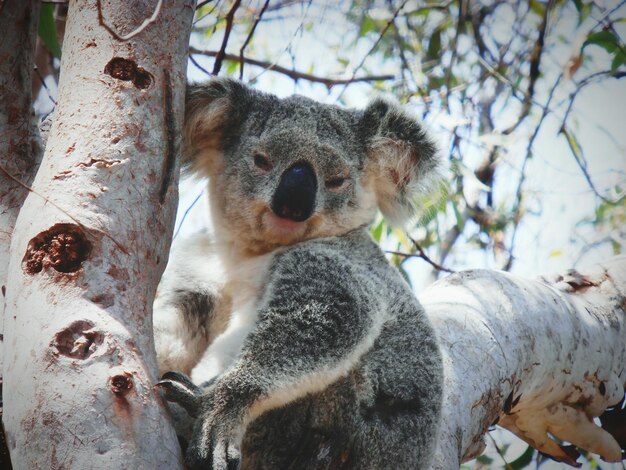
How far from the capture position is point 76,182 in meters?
1.64

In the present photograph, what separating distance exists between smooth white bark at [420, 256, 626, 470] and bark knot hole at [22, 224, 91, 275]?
5.78 ft

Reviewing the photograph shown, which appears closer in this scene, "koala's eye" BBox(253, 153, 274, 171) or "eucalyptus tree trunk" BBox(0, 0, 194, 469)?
"eucalyptus tree trunk" BBox(0, 0, 194, 469)

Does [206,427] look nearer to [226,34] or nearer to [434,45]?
[226,34]

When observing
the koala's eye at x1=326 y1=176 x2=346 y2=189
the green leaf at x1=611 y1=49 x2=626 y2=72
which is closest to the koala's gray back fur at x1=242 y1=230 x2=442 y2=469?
the koala's eye at x1=326 y1=176 x2=346 y2=189

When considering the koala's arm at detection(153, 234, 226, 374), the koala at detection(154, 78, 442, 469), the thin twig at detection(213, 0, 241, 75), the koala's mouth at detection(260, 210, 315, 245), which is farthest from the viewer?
the thin twig at detection(213, 0, 241, 75)

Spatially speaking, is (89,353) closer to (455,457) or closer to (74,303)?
(74,303)

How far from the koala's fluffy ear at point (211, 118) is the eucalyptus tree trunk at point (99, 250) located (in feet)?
2.69

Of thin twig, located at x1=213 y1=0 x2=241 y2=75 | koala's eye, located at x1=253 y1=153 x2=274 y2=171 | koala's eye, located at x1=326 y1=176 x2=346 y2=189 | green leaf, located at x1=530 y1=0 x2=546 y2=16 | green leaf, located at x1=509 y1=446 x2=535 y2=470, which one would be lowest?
green leaf, located at x1=509 y1=446 x2=535 y2=470

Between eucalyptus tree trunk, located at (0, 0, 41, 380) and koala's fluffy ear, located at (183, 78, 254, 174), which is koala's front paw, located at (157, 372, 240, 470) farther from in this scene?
koala's fluffy ear, located at (183, 78, 254, 174)

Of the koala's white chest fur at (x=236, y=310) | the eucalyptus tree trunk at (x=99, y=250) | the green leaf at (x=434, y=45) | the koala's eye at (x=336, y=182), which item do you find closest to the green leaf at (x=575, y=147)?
the green leaf at (x=434, y=45)

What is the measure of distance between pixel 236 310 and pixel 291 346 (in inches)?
23.4

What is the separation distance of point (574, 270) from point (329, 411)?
2432 mm

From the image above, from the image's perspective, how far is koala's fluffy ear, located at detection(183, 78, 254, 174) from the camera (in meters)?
2.80

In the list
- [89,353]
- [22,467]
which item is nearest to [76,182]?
[89,353]
